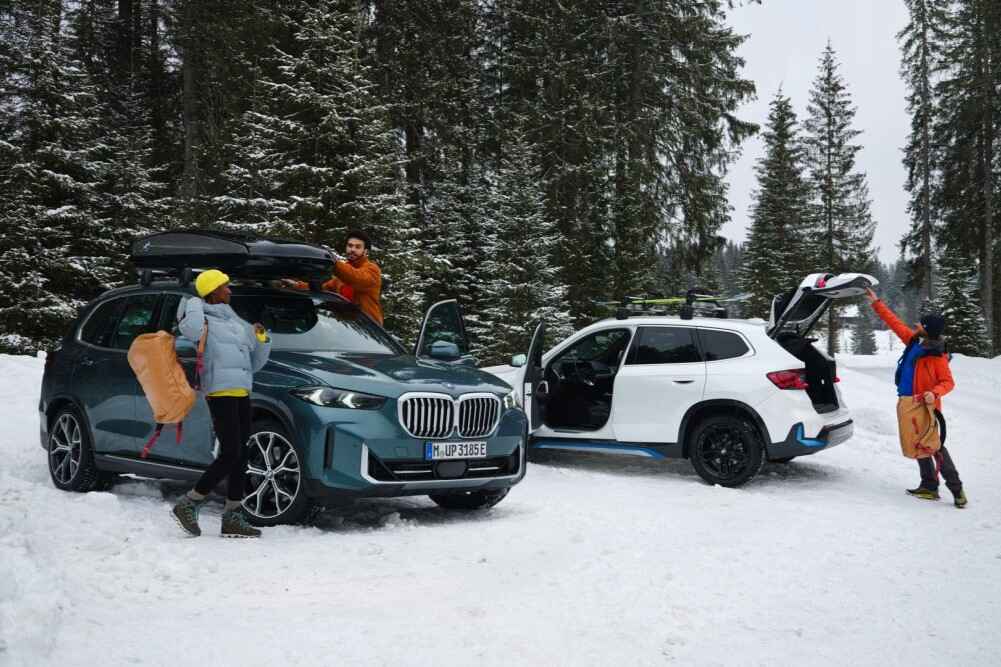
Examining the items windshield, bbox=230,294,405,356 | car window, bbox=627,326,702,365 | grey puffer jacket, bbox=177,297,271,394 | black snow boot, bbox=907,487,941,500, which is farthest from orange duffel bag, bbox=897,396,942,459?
grey puffer jacket, bbox=177,297,271,394

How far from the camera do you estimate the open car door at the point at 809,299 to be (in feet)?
31.3

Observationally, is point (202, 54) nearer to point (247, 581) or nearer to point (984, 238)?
point (247, 581)

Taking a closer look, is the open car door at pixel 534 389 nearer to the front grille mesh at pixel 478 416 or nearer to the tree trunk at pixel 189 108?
the front grille mesh at pixel 478 416

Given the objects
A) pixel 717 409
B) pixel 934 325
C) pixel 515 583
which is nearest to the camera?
pixel 515 583

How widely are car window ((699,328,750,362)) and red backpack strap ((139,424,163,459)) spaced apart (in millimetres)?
5601

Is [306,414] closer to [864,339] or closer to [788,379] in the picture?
[788,379]

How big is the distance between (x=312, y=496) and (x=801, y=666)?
11.5ft

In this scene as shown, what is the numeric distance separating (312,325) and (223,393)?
5.55ft

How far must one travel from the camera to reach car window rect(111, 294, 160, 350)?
765 centimetres

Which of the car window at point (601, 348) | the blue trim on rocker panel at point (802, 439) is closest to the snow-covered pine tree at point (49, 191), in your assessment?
the car window at point (601, 348)

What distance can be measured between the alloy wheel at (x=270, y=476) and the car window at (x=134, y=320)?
1.66 metres

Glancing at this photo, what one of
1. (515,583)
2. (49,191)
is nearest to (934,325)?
(515,583)

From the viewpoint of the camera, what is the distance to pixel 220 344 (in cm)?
614

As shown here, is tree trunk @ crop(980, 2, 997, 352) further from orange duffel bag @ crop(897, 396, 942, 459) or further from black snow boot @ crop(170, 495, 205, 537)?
black snow boot @ crop(170, 495, 205, 537)
